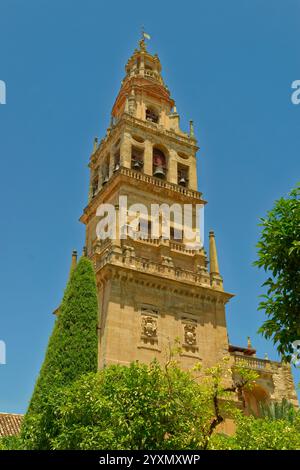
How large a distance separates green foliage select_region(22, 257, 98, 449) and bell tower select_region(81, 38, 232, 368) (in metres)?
6.81

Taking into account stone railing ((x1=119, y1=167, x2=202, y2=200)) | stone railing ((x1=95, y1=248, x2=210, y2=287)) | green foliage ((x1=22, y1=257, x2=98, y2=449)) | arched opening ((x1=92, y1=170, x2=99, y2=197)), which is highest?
arched opening ((x1=92, y1=170, x2=99, y2=197))

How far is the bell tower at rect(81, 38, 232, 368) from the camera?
30.0 metres

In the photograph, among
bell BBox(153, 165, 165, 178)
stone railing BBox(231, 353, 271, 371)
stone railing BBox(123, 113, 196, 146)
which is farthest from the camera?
stone railing BBox(123, 113, 196, 146)

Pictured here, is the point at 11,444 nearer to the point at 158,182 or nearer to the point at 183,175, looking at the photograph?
the point at 158,182

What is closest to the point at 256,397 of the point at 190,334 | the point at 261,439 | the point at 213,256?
the point at 190,334

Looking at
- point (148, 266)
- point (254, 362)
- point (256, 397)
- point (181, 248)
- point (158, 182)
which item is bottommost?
point (256, 397)

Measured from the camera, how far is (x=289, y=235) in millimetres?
13664

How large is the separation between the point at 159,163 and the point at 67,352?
2322cm

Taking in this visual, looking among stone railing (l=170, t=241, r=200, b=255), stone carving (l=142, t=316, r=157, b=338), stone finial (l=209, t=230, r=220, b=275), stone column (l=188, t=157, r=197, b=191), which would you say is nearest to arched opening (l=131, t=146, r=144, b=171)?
stone column (l=188, t=157, r=197, b=191)

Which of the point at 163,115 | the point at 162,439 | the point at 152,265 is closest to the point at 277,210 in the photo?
the point at 162,439

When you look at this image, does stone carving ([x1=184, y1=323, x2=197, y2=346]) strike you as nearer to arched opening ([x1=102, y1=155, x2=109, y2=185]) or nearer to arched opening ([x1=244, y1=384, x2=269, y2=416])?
arched opening ([x1=244, y1=384, x2=269, y2=416])

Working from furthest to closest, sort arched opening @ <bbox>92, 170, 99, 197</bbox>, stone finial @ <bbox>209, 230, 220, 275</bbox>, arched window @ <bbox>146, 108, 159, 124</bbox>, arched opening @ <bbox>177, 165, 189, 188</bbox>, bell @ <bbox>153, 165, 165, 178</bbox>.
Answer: arched window @ <bbox>146, 108, 159, 124</bbox>
arched opening @ <bbox>92, 170, 99, 197</bbox>
arched opening @ <bbox>177, 165, 189, 188</bbox>
bell @ <bbox>153, 165, 165, 178</bbox>
stone finial @ <bbox>209, 230, 220, 275</bbox>

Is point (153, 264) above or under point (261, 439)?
above

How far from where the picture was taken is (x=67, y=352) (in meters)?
20.0
